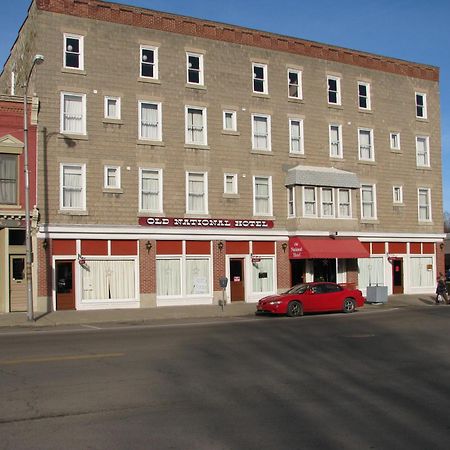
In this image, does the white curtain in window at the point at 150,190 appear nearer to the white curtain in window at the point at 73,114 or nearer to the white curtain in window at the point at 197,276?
the white curtain in window at the point at 197,276

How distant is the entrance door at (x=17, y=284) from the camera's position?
2709 centimetres

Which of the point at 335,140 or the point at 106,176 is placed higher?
the point at 335,140

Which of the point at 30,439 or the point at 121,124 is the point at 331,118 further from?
the point at 30,439

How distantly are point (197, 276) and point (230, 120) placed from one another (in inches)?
325

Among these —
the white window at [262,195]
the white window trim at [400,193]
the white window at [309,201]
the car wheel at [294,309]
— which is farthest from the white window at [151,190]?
the white window trim at [400,193]

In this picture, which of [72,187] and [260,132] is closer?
[72,187]

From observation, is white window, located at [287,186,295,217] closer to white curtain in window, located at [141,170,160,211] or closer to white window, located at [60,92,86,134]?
white curtain in window, located at [141,170,160,211]

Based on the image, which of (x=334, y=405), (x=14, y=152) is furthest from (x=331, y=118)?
(x=334, y=405)

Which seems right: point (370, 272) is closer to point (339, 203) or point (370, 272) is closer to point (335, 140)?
point (339, 203)

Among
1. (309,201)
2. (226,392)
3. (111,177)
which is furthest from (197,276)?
(226,392)

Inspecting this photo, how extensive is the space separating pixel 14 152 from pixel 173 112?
793cm

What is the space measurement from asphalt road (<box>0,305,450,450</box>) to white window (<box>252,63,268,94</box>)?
63.3 ft

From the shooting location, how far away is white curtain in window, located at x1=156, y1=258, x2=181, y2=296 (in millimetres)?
30109

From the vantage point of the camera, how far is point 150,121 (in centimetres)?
3036
